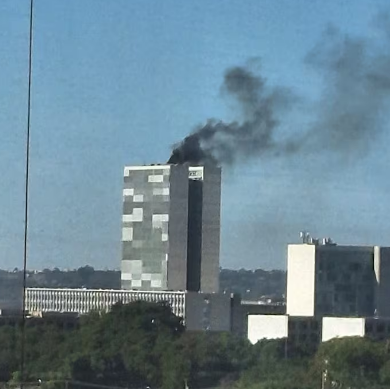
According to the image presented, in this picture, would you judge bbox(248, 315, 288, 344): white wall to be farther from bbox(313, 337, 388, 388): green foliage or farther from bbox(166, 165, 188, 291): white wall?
bbox(166, 165, 188, 291): white wall

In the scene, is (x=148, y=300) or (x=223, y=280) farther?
(x=223, y=280)

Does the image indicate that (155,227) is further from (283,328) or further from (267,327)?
(283,328)

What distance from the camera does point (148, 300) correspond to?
22.7 metres

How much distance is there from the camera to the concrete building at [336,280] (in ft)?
70.3

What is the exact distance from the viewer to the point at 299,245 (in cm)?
2148

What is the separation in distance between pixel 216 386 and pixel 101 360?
1.12m

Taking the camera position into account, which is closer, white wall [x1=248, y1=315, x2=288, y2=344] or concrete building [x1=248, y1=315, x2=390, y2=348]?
concrete building [x1=248, y1=315, x2=390, y2=348]

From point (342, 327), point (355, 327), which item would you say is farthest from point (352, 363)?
point (342, 327)

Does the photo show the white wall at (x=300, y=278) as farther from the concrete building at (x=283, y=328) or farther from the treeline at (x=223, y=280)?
the concrete building at (x=283, y=328)

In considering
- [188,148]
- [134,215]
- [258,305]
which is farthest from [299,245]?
[134,215]

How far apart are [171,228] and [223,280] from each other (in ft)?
6.21

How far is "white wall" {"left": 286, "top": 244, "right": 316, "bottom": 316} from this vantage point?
21328 millimetres

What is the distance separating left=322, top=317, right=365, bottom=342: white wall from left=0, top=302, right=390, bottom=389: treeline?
4.50ft

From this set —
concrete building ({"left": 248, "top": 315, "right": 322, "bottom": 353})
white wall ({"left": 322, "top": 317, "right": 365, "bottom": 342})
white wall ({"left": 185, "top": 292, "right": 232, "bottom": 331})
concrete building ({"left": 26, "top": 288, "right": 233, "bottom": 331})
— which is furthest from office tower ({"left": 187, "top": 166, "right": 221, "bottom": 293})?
white wall ({"left": 322, "top": 317, "right": 365, "bottom": 342})
